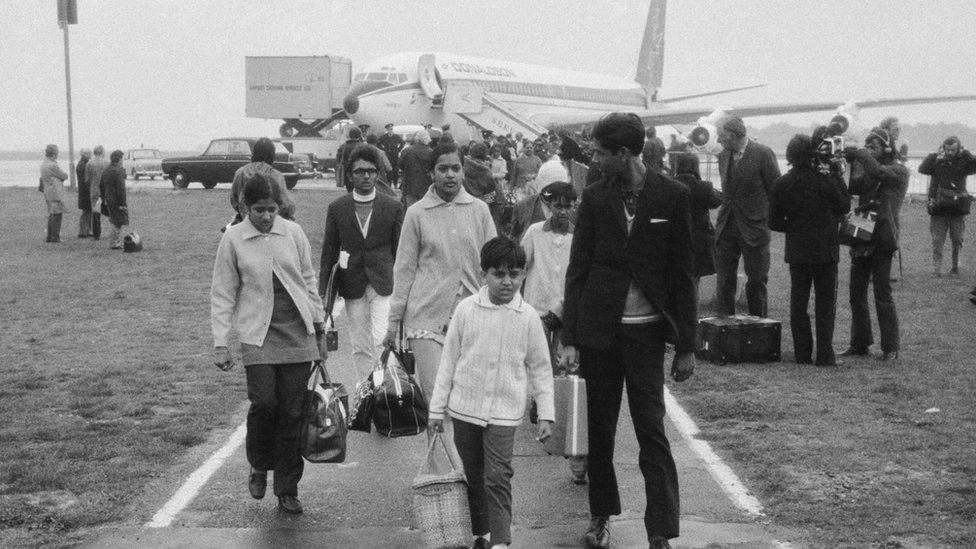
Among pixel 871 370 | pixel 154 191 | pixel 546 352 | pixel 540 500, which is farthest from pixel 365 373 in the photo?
pixel 154 191

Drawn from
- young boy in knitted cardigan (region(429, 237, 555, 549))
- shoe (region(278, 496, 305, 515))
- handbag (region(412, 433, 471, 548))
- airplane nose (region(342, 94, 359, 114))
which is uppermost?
airplane nose (region(342, 94, 359, 114))

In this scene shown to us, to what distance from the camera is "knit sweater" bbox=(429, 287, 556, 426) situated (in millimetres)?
5422

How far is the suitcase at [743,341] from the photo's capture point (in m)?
10.8

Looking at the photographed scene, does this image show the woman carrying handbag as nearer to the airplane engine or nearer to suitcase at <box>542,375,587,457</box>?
suitcase at <box>542,375,587,457</box>

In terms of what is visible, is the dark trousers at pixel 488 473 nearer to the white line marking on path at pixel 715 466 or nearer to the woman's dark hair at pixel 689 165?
the white line marking on path at pixel 715 466

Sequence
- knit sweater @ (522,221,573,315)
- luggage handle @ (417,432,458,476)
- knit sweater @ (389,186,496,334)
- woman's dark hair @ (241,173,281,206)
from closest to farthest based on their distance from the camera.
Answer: luggage handle @ (417,432,458,476)
woman's dark hair @ (241,173,281,206)
knit sweater @ (389,186,496,334)
knit sweater @ (522,221,573,315)

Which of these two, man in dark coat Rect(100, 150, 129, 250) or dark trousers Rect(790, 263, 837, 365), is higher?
man in dark coat Rect(100, 150, 129, 250)

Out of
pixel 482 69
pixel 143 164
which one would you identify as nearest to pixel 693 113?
pixel 482 69

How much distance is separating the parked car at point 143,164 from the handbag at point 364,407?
46.3 meters

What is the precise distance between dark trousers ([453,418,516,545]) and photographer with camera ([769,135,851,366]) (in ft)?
17.9

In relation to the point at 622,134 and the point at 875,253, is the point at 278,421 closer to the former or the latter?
the point at 622,134

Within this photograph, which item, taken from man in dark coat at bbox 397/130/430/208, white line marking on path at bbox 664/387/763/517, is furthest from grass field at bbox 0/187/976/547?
man in dark coat at bbox 397/130/430/208

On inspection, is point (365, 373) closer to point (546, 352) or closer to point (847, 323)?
point (546, 352)

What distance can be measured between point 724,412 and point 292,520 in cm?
367
